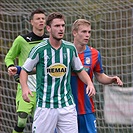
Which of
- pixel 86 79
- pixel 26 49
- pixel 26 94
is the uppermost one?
pixel 26 49

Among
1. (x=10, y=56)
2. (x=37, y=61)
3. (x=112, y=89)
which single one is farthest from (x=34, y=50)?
(x=112, y=89)

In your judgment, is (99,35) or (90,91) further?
(99,35)

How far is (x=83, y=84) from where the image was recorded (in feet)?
21.6

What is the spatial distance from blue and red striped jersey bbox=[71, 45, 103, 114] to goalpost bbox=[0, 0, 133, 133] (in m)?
A: 2.98

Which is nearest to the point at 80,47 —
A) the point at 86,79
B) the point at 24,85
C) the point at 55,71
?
the point at 86,79

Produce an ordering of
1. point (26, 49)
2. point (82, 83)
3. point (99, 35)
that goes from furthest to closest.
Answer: point (99, 35)
point (26, 49)
point (82, 83)

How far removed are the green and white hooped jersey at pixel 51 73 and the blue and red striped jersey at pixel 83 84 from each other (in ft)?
1.19

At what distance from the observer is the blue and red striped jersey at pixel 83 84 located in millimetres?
6566

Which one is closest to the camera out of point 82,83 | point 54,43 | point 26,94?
point 26,94

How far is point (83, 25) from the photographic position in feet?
21.8

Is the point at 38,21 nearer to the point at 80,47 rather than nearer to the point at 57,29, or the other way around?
the point at 80,47

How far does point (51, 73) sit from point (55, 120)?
0.52m

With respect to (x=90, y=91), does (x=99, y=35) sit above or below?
above

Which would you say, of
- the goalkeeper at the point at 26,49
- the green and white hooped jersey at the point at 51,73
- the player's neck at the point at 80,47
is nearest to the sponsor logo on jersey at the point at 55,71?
the green and white hooped jersey at the point at 51,73
